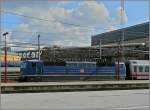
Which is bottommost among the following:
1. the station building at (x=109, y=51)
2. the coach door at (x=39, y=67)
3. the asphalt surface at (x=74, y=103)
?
the asphalt surface at (x=74, y=103)

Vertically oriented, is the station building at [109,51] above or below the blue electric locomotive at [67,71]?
above

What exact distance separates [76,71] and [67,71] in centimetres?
175

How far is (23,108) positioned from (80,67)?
1498 inches

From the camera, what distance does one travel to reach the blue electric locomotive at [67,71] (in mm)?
48344

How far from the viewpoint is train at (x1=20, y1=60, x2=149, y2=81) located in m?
48.5

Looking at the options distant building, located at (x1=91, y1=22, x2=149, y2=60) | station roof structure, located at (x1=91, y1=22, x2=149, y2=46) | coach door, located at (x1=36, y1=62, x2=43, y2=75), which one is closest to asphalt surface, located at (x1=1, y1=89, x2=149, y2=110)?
coach door, located at (x1=36, y1=62, x2=43, y2=75)

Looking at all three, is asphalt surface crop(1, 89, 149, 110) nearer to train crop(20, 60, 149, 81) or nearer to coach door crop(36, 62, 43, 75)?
train crop(20, 60, 149, 81)

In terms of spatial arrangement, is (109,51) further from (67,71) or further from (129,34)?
(67,71)

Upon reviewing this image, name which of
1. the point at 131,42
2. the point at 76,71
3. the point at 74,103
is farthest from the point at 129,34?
the point at 74,103

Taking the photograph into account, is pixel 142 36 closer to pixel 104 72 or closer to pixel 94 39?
pixel 94 39

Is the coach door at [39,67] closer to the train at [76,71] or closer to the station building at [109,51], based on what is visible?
the train at [76,71]

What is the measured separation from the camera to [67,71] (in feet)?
165

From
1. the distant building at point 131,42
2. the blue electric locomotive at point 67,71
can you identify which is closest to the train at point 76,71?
the blue electric locomotive at point 67,71

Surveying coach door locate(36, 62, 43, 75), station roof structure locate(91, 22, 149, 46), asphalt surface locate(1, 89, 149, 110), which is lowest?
asphalt surface locate(1, 89, 149, 110)
